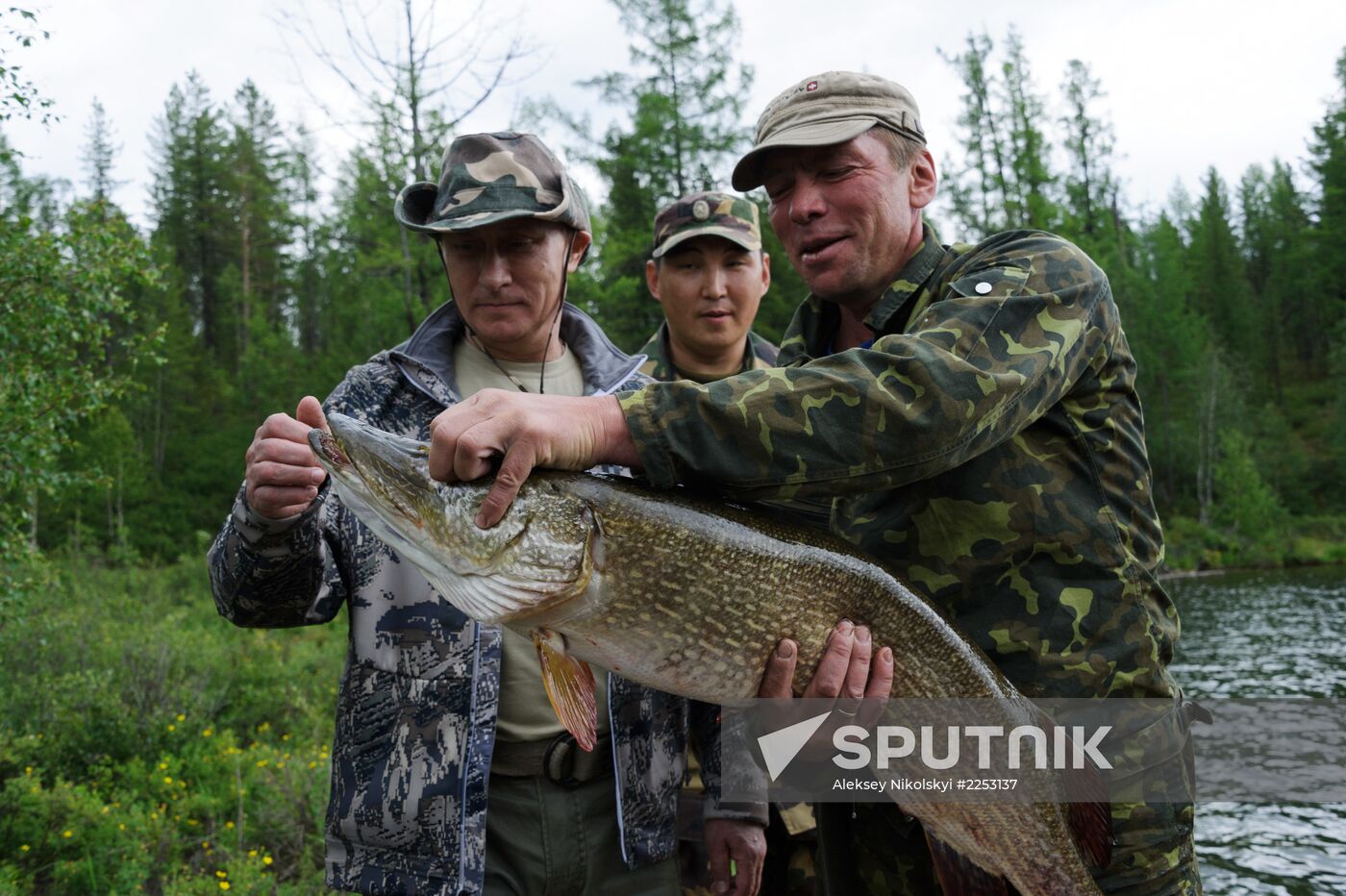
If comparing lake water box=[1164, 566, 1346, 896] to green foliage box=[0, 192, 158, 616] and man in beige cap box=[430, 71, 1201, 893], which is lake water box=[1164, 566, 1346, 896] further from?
green foliage box=[0, 192, 158, 616]

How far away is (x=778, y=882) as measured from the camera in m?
4.17

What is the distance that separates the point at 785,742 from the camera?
→ 7.50 ft

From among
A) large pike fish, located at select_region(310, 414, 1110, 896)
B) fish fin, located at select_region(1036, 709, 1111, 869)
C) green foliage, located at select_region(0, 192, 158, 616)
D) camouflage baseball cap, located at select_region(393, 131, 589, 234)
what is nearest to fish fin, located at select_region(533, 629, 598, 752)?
large pike fish, located at select_region(310, 414, 1110, 896)

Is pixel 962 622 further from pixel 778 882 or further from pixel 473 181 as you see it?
pixel 778 882

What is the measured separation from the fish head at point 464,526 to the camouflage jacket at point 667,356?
277 cm

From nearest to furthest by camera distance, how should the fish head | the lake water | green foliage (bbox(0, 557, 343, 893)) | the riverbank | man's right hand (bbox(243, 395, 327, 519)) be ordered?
the fish head, man's right hand (bbox(243, 395, 327, 519)), green foliage (bbox(0, 557, 343, 893)), the lake water, the riverbank

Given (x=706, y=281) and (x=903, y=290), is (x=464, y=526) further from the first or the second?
(x=706, y=281)

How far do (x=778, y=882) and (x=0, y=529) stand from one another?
7099 mm

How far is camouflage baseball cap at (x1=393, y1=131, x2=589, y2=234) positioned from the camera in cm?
265

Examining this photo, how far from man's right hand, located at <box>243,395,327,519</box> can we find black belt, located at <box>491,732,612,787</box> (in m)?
0.89

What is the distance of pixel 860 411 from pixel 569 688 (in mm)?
930

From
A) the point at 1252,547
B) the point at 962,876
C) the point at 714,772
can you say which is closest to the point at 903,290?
the point at 962,876

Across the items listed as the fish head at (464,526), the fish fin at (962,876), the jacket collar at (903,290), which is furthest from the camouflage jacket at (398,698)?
the jacket collar at (903,290)

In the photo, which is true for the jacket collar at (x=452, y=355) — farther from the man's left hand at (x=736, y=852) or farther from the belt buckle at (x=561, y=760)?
the man's left hand at (x=736, y=852)
